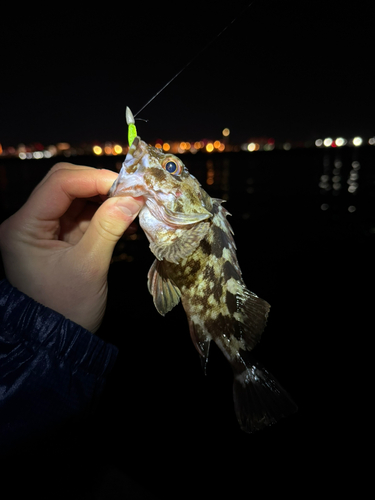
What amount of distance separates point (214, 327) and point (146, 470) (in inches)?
118

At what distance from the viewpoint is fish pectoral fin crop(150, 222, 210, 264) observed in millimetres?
3035

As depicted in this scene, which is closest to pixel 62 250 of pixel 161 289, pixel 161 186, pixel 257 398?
pixel 161 289

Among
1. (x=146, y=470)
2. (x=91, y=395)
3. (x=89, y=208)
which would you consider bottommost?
(x=146, y=470)

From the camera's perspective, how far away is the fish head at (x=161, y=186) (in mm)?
3072

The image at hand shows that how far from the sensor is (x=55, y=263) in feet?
9.86

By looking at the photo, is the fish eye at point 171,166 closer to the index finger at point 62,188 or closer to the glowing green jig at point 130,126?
the glowing green jig at point 130,126

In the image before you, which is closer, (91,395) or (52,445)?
(91,395)

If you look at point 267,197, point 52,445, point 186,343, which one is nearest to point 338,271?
point 186,343

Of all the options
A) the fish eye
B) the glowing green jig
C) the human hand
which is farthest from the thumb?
the glowing green jig

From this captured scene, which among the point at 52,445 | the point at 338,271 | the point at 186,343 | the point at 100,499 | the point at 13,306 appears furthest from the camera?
the point at 338,271

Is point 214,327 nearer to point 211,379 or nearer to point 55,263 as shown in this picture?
point 55,263

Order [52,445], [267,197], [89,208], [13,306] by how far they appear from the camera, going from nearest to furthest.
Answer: [13,306] → [52,445] → [89,208] → [267,197]

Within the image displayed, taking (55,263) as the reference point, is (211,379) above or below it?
below

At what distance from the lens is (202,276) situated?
3389mm
